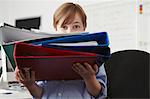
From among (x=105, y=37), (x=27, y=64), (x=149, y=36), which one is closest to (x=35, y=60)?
(x=27, y=64)

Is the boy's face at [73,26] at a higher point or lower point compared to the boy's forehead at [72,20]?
lower

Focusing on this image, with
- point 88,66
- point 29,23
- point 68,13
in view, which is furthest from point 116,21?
point 88,66

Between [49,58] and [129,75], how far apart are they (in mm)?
592

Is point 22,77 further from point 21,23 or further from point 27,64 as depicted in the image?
point 21,23

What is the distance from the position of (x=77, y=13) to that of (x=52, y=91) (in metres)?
0.28

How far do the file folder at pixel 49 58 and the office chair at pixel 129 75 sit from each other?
0.48m

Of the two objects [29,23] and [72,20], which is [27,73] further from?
[29,23]

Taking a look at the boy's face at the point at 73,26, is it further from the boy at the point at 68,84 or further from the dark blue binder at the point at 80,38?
the dark blue binder at the point at 80,38

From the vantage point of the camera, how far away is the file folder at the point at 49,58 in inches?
23.5

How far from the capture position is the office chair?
109 cm

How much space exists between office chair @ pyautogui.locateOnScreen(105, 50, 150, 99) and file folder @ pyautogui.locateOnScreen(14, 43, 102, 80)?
0.48 metres

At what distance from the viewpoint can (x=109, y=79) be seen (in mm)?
1124

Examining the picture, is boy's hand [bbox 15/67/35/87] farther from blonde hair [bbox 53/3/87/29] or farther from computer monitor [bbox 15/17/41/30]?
Result: computer monitor [bbox 15/17/41/30]

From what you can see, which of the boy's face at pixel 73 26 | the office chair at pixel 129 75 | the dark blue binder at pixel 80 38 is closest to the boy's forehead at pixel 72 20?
the boy's face at pixel 73 26
